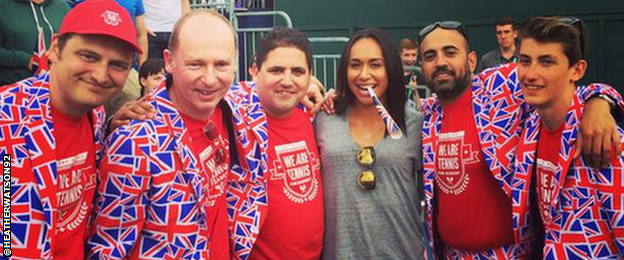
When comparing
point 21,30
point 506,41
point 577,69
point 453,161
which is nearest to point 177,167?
point 453,161

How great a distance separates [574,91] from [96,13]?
7.87ft

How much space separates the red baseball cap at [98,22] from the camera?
299cm

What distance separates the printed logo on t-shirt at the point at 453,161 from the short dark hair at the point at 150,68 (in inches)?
118

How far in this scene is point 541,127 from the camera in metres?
3.63

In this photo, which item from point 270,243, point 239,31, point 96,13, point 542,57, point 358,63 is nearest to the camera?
point 96,13

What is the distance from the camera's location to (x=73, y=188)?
302cm

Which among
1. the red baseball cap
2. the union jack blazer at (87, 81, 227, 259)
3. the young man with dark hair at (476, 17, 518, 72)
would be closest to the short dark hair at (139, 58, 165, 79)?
the union jack blazer at (87, 81, 227, 259)

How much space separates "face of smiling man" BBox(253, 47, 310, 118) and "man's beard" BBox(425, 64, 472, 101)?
2.54 feet

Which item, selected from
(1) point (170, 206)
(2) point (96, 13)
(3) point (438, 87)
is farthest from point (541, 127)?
(2) point (96, 13)

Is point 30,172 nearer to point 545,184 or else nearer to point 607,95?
point 545,184

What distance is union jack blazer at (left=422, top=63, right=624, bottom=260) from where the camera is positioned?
12.3 ft

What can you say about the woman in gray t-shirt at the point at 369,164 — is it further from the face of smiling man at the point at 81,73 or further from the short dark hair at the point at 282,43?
the face of smiling man at the point at 81,73

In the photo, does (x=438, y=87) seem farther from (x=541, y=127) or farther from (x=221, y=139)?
(x=221, y=139)

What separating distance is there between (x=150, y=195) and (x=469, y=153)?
180cm
